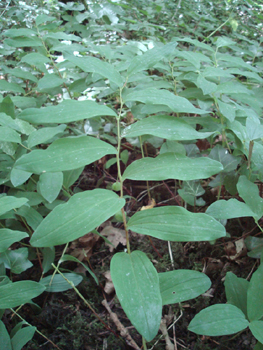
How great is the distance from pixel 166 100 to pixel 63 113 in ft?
1.41

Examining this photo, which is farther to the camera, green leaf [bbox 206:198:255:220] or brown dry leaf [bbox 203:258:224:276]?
brown dry leaf [bbox 203:258:224:276]

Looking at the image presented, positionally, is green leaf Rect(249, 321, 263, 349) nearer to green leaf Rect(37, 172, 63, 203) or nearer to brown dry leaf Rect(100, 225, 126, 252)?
brown dry leaf Rect(100, 225, 126, 252)

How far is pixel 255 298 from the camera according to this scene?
90cm

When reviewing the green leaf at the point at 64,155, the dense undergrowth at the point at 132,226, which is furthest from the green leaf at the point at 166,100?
the green leaf at the point at 64,155

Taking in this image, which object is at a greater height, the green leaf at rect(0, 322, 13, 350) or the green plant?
the green plant

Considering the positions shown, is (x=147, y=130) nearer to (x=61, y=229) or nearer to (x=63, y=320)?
(x=61, y=229)

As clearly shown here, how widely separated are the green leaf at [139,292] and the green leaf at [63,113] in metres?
0.53

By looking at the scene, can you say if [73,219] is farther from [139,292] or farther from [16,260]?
[16,260]

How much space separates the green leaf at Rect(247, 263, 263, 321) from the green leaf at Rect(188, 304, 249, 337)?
0.04 meters

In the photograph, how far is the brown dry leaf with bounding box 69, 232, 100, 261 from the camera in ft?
4.73

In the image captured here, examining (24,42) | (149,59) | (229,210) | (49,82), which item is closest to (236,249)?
(229,210)

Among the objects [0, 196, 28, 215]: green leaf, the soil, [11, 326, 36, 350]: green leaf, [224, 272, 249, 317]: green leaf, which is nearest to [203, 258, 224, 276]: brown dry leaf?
the soil

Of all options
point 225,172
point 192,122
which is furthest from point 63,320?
point 192,122

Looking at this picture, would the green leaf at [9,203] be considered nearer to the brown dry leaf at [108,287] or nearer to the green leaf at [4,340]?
the green leaf at [4,340]
